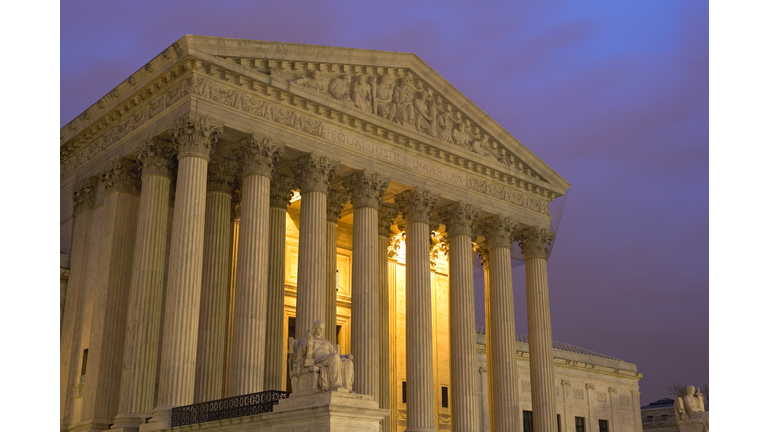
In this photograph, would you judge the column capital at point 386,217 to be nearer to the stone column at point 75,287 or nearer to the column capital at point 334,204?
the column capital at point 334,204

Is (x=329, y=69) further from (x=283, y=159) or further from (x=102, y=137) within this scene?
(x=102, y=137)

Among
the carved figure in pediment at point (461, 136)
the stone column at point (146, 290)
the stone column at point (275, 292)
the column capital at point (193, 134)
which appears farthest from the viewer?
the carved figure in pediment at point (461, 136)

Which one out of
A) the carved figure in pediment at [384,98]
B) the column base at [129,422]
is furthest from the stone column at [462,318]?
the column base at [129,422]

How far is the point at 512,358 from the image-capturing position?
112ft

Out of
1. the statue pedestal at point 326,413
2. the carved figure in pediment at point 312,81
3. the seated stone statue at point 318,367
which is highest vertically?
the carved figure in pediment at point 312,81

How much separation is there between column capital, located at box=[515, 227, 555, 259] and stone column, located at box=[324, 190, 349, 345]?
365 inches

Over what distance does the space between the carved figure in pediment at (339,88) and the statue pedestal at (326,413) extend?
1367 centimetres

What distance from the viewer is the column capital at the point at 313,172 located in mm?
28641

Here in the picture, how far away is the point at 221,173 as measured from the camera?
29.9m

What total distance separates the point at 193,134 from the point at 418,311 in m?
11.4

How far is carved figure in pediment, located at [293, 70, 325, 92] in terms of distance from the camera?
28859 millimetres

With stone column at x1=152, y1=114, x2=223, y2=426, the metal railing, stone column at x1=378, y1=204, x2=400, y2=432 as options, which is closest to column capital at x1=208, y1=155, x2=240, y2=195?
stone column at x1=152, y1=114, x2=223, y2=426

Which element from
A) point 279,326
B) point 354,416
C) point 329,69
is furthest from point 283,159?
point 354,416

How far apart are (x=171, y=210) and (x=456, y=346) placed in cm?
1276
